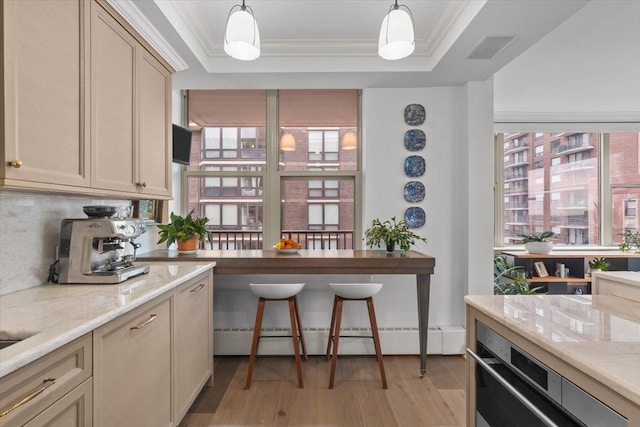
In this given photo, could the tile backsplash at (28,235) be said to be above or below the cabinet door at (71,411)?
above

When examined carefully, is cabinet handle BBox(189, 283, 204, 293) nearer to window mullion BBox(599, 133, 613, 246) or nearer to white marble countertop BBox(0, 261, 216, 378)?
white marble countertop BBox(0, 261, 216, 378)

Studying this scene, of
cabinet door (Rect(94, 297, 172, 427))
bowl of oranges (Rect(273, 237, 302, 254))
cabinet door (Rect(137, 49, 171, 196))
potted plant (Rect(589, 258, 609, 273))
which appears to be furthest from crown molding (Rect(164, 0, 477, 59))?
potted plant (Rect(589, 258, 609, 273))

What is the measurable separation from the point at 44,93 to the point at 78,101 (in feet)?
0.66

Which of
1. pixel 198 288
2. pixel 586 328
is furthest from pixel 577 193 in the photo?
pixel 198 288

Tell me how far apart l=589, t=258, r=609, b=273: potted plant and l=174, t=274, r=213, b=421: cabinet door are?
16.0 feet

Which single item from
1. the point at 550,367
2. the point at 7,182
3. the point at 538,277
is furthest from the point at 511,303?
the point at 538,277

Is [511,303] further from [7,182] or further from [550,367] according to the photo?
[7,182]

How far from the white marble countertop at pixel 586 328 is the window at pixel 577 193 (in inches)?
152

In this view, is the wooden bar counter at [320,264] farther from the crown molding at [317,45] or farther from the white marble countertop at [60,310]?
the crown molding at [317,45]

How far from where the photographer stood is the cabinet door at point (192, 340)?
6.35 ft

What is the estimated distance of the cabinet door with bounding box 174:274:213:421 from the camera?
1.94 metres

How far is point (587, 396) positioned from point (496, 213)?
4.47 metres

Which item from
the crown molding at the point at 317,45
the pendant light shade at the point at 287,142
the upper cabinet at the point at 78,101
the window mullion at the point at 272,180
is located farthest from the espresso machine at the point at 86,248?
the pendant light shade at the point at 287,142

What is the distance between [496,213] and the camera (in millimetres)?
4855
